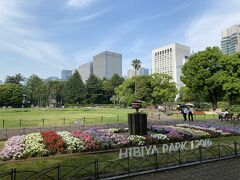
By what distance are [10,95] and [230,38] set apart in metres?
110

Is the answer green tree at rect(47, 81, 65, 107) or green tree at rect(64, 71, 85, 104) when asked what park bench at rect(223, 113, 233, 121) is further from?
green tree at rect(47, 81, 65, 107)

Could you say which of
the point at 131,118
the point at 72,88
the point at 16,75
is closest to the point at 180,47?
the point at 72,88

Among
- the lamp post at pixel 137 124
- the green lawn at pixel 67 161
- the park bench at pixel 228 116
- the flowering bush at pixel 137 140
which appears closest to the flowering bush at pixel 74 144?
the green lawn at pixel 67 161

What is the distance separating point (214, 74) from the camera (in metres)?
53.3

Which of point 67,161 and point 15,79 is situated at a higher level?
point 15,79

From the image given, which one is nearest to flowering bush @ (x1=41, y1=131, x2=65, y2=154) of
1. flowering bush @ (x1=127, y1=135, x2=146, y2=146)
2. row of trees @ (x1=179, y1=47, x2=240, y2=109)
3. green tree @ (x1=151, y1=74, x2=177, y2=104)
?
flowering bush @ (x1=127, y1=135, x2=146, y2=146)

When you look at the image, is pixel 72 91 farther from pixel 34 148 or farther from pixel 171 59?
pixel 34 148

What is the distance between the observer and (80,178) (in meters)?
9.12

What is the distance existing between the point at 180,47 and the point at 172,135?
17010cm

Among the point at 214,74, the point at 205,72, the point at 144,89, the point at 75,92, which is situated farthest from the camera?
the point at 75,92

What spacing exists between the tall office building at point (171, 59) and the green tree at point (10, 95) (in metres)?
95.0

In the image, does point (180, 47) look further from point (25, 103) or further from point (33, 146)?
point (33, 146)

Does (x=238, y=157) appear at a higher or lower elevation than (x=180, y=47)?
lower

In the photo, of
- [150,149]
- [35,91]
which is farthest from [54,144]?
[35,91]
